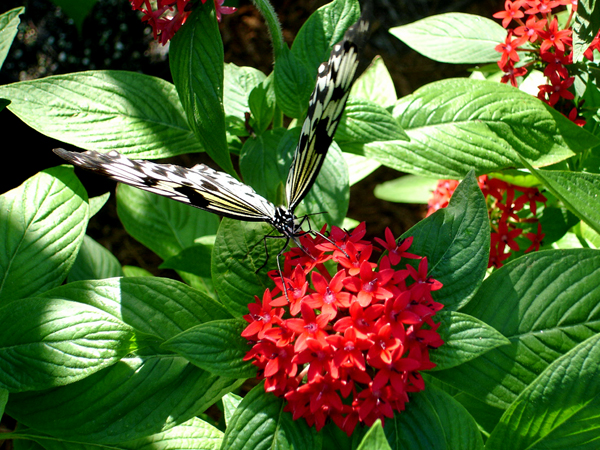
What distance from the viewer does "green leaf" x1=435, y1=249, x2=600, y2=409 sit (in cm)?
95

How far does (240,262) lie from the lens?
1.02m

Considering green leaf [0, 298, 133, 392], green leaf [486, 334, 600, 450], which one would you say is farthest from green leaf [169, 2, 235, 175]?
green leaf [486, 334, 600, 450]

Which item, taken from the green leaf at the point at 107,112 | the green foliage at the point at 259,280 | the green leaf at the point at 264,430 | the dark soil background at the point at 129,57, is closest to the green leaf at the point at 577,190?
the green foliage at the point at 259,280

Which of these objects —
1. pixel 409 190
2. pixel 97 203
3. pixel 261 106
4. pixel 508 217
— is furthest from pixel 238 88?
pixel 409 190

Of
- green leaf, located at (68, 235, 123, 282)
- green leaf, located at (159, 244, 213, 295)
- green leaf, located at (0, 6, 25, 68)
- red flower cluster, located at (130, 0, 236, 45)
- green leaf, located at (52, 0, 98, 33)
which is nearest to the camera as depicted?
red flower cluster, located at (130, 0, 236, 45)

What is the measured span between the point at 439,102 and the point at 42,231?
1033mm

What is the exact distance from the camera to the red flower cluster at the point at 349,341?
0.83 meters

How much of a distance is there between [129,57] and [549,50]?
1.93 m

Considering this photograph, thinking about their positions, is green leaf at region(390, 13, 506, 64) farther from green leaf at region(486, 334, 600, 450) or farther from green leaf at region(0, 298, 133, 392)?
green leaf at region(0, 298, 133, 392)

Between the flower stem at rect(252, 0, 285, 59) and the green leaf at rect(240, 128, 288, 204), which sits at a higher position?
the flower stem at rect(252, 0, 285, 59)

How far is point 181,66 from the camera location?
109 centimetres

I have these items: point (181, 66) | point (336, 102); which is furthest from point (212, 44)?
point (336, 102)

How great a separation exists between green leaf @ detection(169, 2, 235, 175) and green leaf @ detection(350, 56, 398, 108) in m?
0.62

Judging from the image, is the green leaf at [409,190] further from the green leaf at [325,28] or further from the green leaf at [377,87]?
the green leaf at [325,28]
